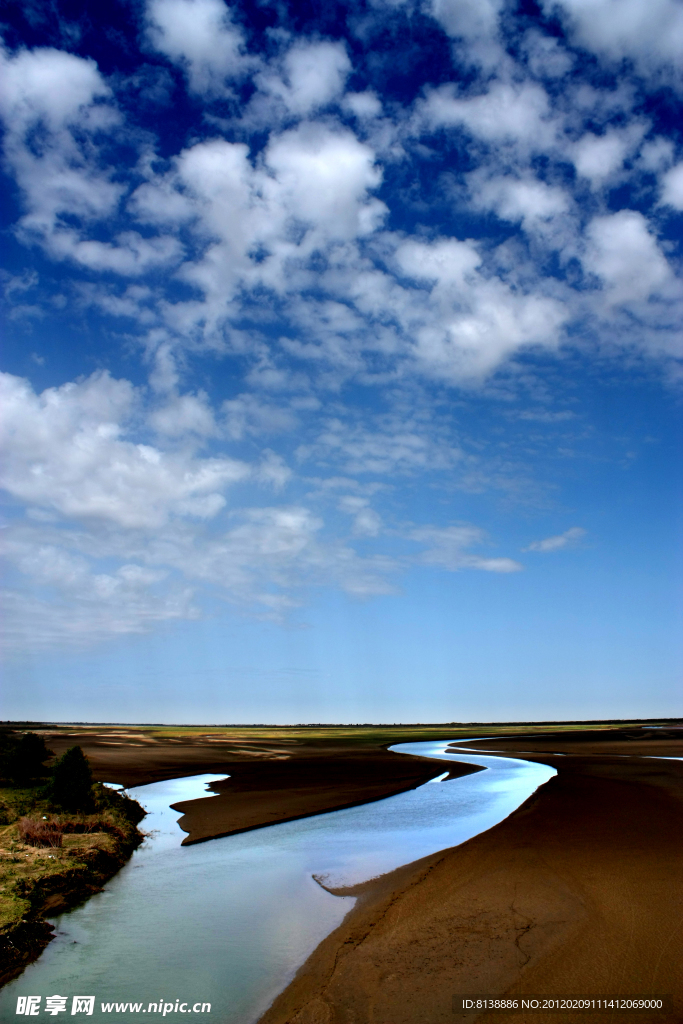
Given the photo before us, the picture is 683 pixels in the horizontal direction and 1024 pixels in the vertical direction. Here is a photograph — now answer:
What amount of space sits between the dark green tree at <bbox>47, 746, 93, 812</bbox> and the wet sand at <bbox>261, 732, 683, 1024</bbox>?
13.2 metres

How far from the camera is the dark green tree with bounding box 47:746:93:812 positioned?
23828 millimetres

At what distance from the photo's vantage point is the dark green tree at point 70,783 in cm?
2383

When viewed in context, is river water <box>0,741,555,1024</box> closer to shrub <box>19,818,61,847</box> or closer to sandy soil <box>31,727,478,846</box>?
sandy soil <box>31,727,478,846</box>

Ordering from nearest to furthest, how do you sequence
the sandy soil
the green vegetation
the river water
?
the river water < the green vegetation < the sandy soil

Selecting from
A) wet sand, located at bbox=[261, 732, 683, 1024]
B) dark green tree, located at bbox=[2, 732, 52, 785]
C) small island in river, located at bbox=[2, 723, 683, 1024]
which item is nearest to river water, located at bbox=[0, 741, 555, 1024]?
small island in river, located at bbox=[2, 723, 683, 1024]

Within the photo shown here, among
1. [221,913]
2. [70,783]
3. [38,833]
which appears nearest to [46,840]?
[38,833]

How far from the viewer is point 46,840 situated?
1880cm

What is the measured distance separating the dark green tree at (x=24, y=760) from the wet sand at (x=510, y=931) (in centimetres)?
2064

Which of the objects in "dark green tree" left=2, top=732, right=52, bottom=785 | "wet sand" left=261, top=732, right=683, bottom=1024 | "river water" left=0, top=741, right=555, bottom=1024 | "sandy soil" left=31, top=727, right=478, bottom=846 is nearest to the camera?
"wet sand" left=261, top=732, right=683, bottom=1024

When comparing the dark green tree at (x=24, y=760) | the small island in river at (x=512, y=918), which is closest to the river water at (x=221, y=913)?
the small island in river at (x=512, y=918)

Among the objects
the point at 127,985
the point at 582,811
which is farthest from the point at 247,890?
the point at 582,811

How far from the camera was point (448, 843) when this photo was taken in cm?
2233

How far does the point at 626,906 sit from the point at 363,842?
11.6m

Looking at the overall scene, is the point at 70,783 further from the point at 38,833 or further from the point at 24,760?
the point at 24,760
